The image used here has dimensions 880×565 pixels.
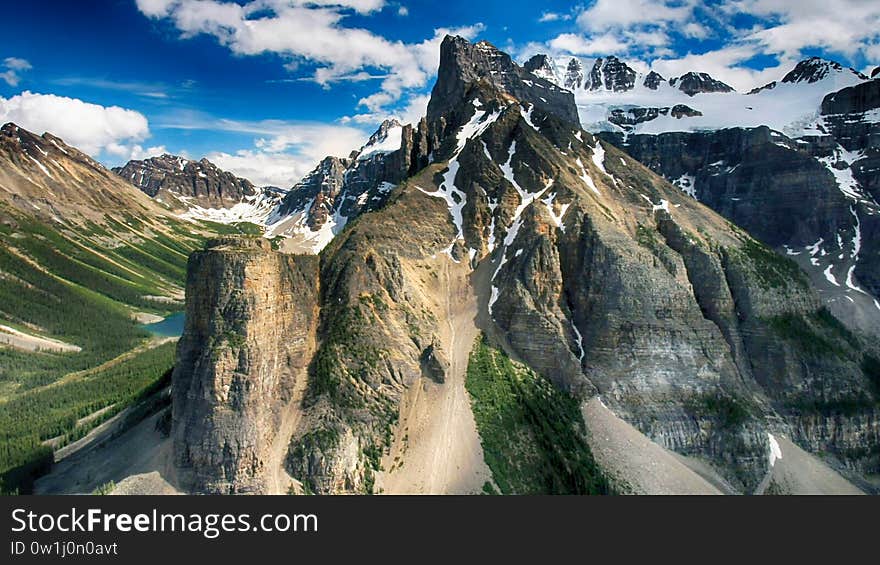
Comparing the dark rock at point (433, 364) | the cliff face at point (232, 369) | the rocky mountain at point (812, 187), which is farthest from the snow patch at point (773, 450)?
the rocky mountain at point (812, 187)

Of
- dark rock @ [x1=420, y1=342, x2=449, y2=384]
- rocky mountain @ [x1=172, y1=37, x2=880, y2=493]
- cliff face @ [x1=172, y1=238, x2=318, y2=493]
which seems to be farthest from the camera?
dark rock @ [x1=420, y1=342, x2=449, y2=384]

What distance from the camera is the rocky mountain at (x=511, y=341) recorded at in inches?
2511

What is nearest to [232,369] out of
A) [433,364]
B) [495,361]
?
[433,364]

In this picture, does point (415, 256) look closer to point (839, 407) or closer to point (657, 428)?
point (657, 428)

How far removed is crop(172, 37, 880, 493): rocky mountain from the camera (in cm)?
6378

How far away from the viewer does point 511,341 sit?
8650 cm

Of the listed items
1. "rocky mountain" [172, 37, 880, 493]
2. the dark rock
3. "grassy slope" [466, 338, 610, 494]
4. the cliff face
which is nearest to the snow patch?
"rocky mountain" [172, 37, 880, 493]

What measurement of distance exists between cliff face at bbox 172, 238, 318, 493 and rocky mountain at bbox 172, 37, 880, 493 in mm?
198

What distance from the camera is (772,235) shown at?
6531 inches

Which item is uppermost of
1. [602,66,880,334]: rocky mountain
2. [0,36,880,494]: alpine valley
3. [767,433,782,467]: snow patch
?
[602,66,880,334]: rocky mountain

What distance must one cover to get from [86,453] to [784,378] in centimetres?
9488

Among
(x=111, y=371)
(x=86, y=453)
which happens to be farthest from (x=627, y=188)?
(x=111, y=371)

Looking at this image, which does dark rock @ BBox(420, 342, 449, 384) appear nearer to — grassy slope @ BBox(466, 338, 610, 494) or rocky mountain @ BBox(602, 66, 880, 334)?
grassy slope @ BBox(466, 338, 610, 494)

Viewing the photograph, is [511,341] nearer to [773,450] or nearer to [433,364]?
[433,364]
